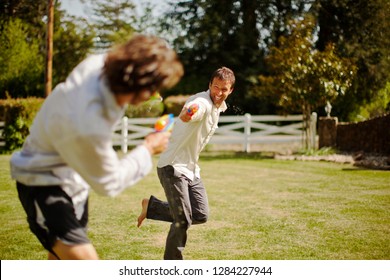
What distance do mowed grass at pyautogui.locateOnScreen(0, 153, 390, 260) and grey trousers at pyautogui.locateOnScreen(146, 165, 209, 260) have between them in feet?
1.89

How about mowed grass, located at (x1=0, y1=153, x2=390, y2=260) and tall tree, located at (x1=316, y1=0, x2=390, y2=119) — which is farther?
tall tree, located at (x1=316, y1=0, x2=390, y2=119)

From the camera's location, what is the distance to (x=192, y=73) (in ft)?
71.9

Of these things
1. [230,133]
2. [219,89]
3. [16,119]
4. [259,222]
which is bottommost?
[259,222]

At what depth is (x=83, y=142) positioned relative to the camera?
1942 mm

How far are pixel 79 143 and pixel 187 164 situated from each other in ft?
5.99

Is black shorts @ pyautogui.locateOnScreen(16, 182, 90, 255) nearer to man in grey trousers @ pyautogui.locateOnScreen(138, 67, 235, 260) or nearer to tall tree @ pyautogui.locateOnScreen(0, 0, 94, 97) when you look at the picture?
man in grey trousers @ pyautogui.locateOnScreen(138, 67, 235, 260)

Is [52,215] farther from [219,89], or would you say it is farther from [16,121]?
[16,121]

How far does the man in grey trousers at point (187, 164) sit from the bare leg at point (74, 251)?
4.45 ft

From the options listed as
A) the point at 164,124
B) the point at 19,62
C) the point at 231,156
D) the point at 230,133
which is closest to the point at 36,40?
the point at 19,62

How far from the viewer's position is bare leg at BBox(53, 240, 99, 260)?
221 centimetres

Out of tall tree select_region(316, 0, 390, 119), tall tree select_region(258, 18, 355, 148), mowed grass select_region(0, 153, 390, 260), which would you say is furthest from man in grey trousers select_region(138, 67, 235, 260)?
tall tree select_region(258, 18, 355, 148)

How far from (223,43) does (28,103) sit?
34.9 ft
